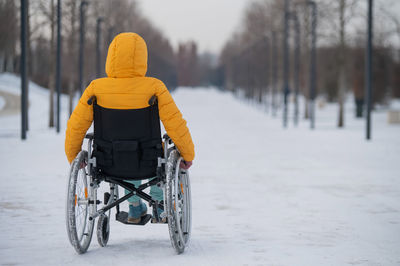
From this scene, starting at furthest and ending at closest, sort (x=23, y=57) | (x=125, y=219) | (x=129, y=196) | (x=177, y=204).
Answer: (x=23, y=57), (x=125, y=219), (x=129, y=196), (x=177, y=204)

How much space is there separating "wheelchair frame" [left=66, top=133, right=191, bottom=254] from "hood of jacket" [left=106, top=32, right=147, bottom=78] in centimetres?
53

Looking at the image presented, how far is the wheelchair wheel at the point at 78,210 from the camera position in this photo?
4641 mm

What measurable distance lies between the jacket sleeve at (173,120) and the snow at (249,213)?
836mm

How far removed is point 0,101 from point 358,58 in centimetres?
2168

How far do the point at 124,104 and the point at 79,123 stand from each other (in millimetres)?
368

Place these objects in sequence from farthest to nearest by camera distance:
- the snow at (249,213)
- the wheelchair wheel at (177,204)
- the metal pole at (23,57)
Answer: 1. the metal pole at (23,57)
2. the snow at (249,213)
3. the wheelchair wheel at (177,204)

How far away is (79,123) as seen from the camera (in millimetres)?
4891

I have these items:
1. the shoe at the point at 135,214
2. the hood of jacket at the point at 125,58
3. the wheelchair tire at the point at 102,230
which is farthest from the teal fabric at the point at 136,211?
the hood of jacket at the point at 125,58

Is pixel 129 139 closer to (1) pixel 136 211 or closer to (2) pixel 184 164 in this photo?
(2) pixel 184 164

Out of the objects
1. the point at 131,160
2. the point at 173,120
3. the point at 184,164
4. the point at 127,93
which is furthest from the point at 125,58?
the point at 184,164

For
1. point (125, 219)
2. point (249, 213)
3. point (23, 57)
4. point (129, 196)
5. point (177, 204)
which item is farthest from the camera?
point (23, 57)

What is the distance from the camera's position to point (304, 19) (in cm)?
3059

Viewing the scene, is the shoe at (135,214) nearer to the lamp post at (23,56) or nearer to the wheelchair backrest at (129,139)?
the wheelchair backrest at (129,139)

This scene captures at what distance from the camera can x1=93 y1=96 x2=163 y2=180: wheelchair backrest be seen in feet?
15.9
